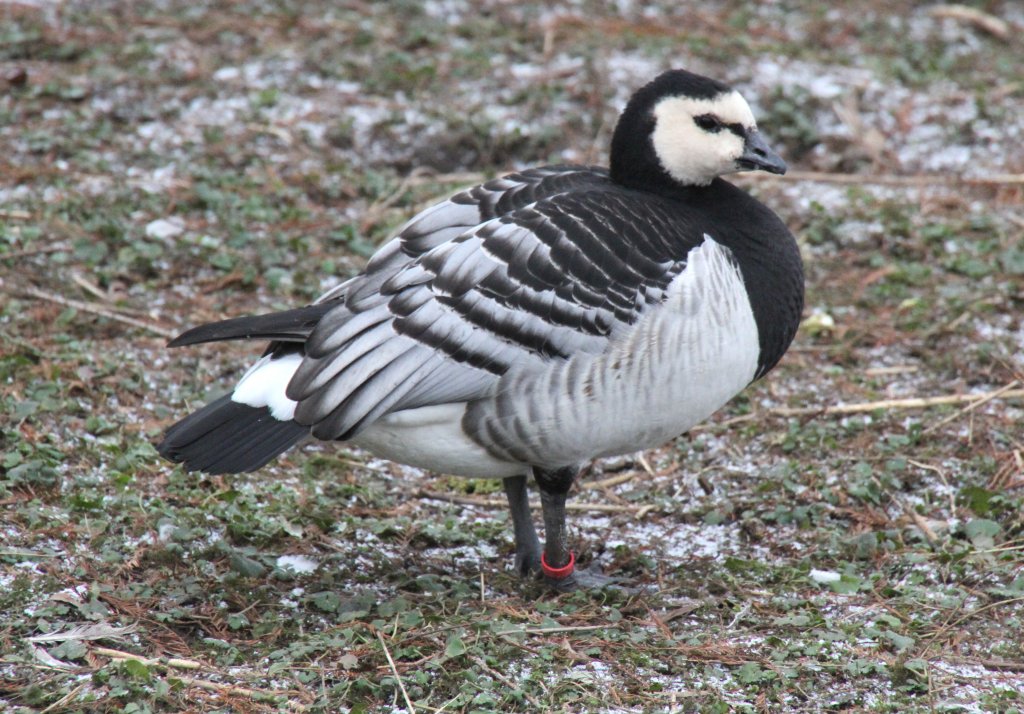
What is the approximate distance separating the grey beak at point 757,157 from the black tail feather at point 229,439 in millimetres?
1768

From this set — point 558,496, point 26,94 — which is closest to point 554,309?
point 558,496

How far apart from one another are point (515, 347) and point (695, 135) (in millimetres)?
1052

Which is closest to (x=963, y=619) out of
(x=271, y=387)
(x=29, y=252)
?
(x=271, y=387)

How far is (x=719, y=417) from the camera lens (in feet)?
18.2

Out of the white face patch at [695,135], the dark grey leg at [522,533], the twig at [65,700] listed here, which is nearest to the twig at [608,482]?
the dark grey leg at [522,533]

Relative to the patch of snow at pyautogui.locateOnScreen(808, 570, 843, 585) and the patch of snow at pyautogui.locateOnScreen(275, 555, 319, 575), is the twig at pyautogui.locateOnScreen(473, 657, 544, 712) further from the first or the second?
the patch of snow at pyautogui.locateOnScreen(808, 570, 843, 585)

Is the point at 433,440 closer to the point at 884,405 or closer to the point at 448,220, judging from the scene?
the point at 448,220

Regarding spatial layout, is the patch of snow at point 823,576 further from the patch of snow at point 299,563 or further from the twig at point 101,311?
the twig at point 101,311

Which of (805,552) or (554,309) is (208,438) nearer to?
(554,309)

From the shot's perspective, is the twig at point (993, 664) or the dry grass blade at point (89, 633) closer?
the dry grass blade at point (89, 633)

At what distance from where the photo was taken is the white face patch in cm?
437

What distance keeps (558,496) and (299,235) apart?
269 centimetres

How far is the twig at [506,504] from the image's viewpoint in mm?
4941

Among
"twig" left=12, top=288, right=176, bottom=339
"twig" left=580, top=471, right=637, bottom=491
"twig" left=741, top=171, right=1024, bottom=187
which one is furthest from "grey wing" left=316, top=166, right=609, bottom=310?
"twig" left=741, top=171, right=1024, bottom=187
